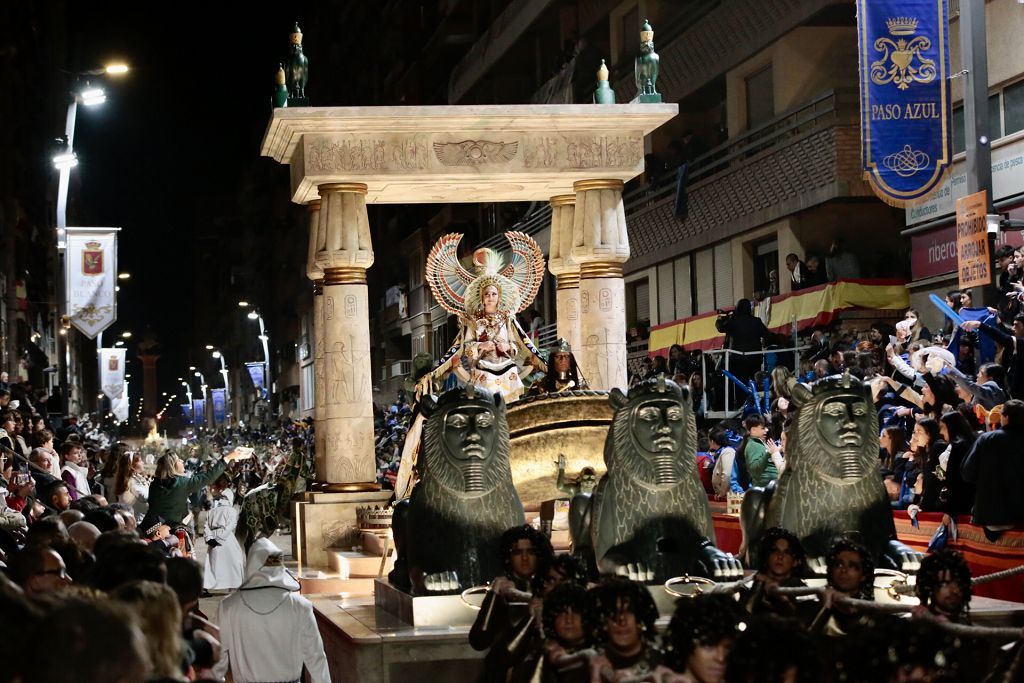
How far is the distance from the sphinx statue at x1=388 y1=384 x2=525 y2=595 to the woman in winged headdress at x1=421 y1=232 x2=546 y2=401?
6283 mm

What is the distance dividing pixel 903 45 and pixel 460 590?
1032 centimetres

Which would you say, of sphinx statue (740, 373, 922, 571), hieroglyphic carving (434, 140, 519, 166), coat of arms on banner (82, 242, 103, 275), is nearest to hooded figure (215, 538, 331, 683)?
sphinx statue (740, 373, 922, 571)

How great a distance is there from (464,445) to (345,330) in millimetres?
7770

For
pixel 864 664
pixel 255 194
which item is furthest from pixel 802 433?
pixel 255 194

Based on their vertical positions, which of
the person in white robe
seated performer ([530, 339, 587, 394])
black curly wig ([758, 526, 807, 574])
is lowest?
the person in white robe

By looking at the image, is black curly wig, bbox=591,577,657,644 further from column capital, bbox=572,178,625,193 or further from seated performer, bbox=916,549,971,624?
column capital, bbox=572,178,625,193

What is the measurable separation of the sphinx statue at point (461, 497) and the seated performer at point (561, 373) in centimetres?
580

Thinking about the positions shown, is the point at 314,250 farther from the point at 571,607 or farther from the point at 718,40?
the point at 718,40

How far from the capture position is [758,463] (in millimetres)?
16453

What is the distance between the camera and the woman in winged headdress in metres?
17.7

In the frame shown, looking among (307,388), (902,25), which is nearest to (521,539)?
(902,25)

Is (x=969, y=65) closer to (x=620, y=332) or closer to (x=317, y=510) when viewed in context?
(x=620, y=332)

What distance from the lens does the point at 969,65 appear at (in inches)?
665

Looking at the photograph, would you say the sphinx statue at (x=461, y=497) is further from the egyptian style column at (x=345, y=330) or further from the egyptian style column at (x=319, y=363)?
the egyptian style column at (x=319, y=363)
